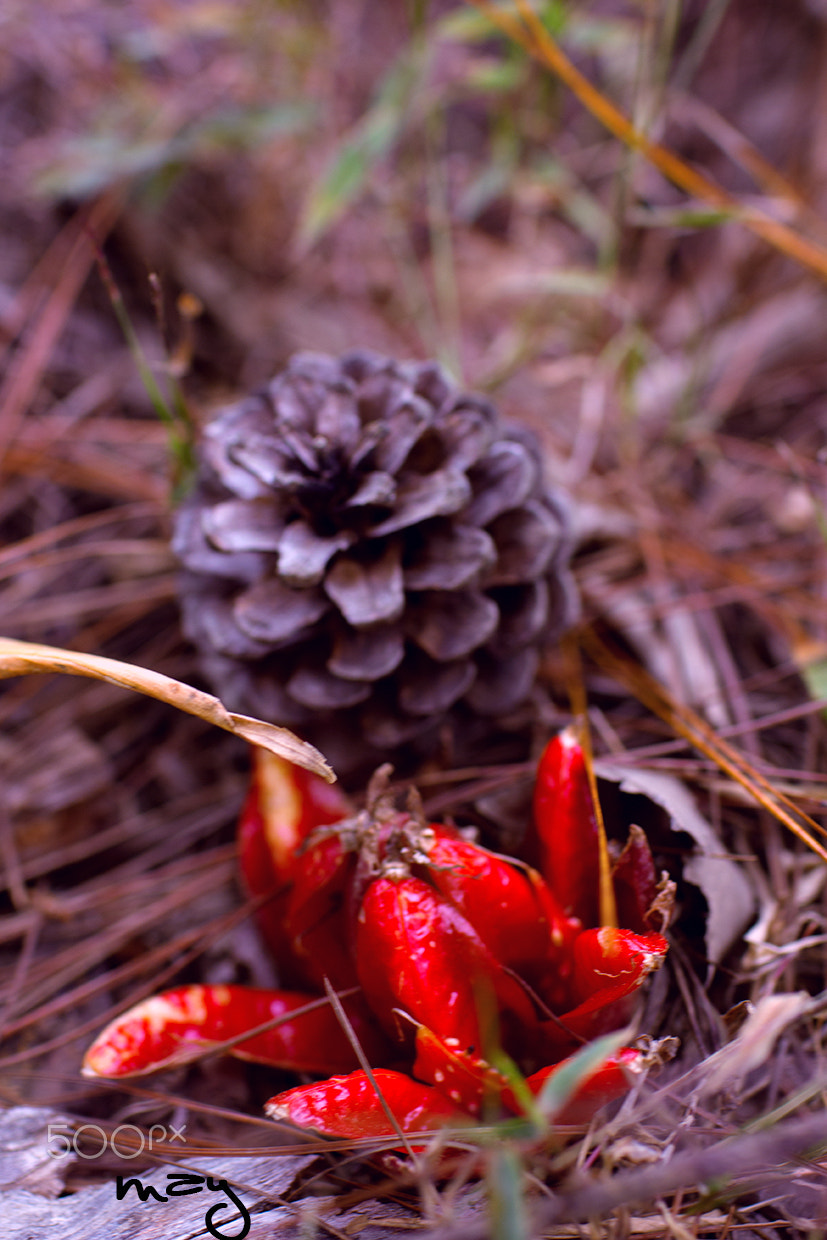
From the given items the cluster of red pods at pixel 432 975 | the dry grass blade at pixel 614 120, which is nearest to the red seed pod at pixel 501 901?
the cluster of red pods at pixel 432 975

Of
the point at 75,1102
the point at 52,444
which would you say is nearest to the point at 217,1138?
the point at 75,1102

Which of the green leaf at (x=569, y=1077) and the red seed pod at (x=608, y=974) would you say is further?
the red seed pod at (x=608, y=974)

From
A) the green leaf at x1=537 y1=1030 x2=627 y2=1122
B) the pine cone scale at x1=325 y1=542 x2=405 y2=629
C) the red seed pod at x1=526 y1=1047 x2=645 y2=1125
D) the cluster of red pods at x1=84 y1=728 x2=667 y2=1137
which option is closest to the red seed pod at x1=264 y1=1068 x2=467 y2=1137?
the cluster of red pods at x1=84 y1=728 x2=667 y2=1137

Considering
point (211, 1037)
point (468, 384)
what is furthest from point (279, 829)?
point (468, 384)

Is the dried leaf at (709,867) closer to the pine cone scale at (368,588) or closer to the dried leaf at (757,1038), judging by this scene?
the dried leaf at (757,1038)

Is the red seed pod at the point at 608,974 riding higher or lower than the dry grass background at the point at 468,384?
lower

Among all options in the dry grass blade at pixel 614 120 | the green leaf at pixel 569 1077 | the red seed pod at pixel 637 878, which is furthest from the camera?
the dry grass blade at pixel 614 120

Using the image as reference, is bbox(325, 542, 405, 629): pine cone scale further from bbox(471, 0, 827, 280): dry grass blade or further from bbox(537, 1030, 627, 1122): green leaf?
bbox(471, 0, 827, 280): dry grass blade
